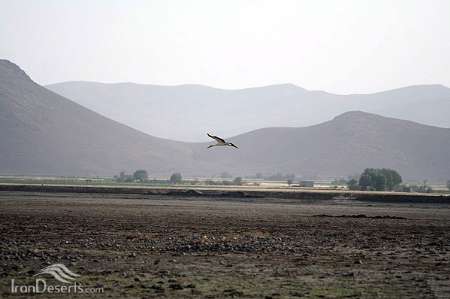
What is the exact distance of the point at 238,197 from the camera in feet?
244

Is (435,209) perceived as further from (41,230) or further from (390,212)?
(41,230)

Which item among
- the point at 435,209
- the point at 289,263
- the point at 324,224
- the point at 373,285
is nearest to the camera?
the point at 373,285

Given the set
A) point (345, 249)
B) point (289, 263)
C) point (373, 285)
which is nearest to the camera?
point (373, 285)

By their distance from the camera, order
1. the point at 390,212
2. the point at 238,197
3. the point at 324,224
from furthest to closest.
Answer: the point at 238,197 < the point at 390,212 < the point at 324,224

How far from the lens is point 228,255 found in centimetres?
2741

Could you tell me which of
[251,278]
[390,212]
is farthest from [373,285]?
[390,212]

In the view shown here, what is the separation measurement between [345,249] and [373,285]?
26.2ft

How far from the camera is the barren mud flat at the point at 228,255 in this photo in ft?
69.4

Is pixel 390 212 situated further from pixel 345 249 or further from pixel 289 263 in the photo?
pixel 289 263

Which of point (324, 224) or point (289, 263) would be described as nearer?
point (289, 263)

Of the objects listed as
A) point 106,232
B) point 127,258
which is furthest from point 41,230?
point 127,258

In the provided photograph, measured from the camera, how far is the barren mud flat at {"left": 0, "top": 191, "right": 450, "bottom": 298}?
21.1 meters

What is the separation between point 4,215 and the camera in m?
42.6

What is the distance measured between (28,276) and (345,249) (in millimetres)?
12630
